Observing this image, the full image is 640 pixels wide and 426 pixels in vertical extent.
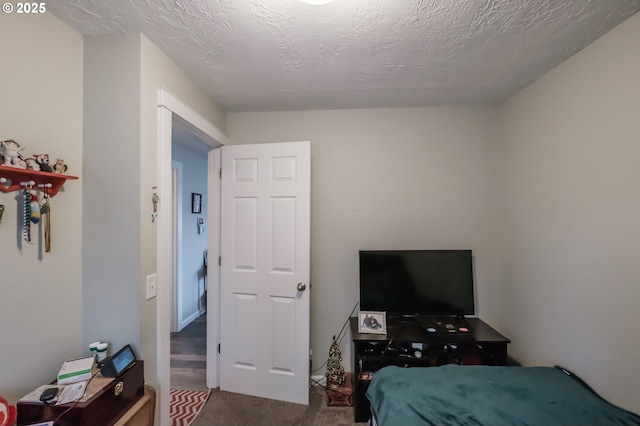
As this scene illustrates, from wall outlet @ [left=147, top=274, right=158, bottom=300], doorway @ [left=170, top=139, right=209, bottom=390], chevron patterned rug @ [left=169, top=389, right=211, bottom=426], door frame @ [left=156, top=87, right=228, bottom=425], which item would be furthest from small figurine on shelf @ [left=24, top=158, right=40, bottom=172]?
chevron patterned rug @ [left=169, top=389, right=211, bottom=426]

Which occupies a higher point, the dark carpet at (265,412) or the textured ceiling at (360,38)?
the textured ceiling at (360,38)

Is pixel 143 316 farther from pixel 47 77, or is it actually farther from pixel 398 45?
pixel 398 45

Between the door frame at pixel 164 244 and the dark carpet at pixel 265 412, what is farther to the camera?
the dark carpet at pixel 265 412

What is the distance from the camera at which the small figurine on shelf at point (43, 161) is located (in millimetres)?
1001

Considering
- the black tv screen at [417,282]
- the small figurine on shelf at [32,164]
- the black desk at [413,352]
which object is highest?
the small figurine on shelf at [32,164]

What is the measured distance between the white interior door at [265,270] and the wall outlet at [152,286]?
73 centimetres

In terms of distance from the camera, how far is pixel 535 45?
127 cm

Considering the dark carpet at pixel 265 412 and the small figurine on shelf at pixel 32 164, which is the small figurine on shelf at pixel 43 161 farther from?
the dark carpet at pixel 265 412

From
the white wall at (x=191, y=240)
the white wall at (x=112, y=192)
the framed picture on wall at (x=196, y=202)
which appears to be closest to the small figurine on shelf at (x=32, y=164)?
the white wall at (x=112, y=192)

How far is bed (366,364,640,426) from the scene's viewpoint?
105 centimetres

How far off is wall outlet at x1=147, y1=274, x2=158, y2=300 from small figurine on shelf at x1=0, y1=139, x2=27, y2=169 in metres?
0.69

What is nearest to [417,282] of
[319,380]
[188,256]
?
[319,380]

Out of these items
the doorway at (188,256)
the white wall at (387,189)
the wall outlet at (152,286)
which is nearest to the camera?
the wall outlet at (152,286)

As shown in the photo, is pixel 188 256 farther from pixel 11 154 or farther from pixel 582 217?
pixel 582 217
